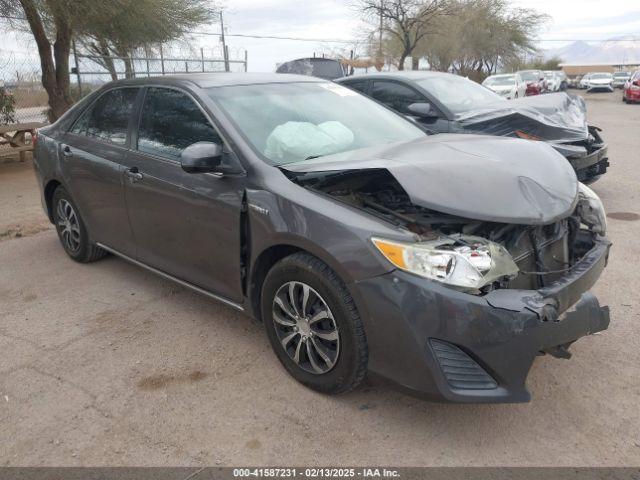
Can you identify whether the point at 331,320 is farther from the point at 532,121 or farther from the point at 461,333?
the point at 532,121

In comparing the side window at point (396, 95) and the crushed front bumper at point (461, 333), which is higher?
the side window at point (396, 95)

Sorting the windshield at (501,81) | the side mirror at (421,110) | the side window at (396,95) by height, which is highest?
the windshield at (501,81)

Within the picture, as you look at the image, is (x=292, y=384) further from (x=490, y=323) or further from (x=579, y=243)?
(x=579, y=243)

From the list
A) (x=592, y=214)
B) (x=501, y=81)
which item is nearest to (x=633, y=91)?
(x=501, y=81)

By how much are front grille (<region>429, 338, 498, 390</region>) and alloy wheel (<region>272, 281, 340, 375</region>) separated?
54 centimetres

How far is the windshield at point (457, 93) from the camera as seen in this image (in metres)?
7.15

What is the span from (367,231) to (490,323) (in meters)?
0.68

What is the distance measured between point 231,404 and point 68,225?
296 centimetres

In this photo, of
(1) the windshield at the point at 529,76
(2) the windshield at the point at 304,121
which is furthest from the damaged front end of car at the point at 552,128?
(1) the windshield at the point at 529,76

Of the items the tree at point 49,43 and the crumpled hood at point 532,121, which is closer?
the crumpled hood at point 532,121

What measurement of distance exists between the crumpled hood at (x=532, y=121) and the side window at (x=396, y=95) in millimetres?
718

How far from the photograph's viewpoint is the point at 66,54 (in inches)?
482

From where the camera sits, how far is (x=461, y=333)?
7.85 feet

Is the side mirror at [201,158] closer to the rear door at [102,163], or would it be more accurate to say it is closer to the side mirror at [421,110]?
the rear door at [102,163]
